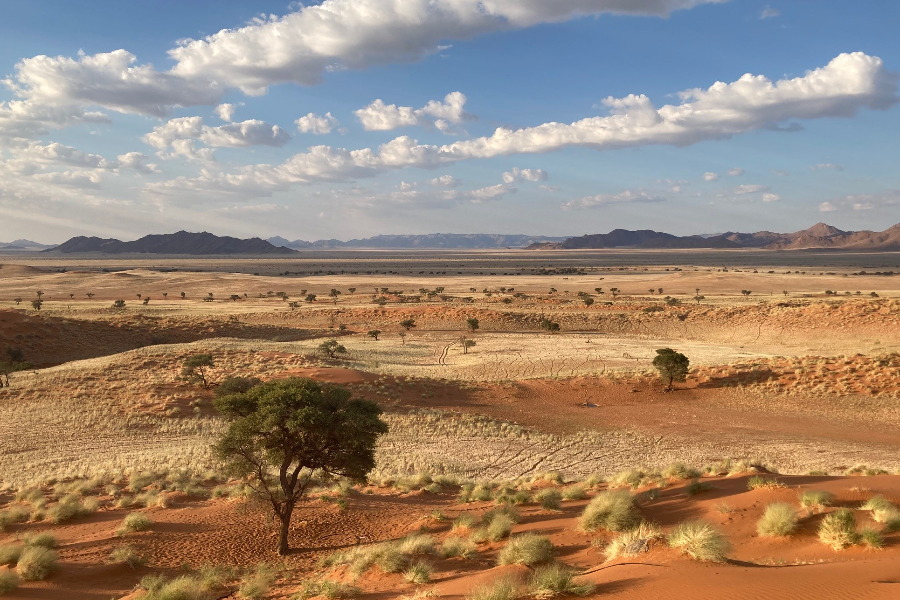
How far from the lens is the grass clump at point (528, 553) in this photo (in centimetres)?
1002

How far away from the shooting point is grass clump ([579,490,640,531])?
11828 millimetres

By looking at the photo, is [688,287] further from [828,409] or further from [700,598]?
[700,598]

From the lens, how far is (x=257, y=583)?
1074 centimetres

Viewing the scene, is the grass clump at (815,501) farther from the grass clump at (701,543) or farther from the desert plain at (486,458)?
the grass clump at (701,543)

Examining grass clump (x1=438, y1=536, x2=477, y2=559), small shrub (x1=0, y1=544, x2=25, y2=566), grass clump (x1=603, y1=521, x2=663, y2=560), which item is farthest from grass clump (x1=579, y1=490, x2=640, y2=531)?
small shrub (x1=0, y1=544, x2=25, y2=566)

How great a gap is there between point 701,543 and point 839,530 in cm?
293

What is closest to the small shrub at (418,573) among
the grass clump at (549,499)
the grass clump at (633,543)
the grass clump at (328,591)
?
the grass clump at (328,591)

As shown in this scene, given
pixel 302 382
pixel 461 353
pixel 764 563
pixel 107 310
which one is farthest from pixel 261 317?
pixel 764 563

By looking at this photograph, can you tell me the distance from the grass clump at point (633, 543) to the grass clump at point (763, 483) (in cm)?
389

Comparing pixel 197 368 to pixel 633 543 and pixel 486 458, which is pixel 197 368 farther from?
pixel 633 543

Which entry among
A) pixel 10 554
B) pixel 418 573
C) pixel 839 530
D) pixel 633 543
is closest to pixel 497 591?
pixel 418 573

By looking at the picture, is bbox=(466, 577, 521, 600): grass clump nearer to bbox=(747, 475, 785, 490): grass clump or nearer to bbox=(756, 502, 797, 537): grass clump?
bbox=(756, 502, 797, 537): grass clump

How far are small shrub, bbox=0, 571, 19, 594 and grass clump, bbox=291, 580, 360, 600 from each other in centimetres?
542

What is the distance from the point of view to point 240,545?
1405cm
